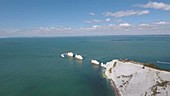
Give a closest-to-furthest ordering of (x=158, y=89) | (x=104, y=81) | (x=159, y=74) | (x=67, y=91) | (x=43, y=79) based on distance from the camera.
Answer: (x=158, y=89)
(x=159, y=74)
(x=67, y=91)
(x=104, y=81)
(x=43, y=79)

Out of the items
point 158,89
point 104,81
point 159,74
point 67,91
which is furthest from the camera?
point 104,81

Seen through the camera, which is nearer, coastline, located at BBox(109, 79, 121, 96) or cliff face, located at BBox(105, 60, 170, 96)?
cliff face, located at BBox(105, 60, 170, 96)

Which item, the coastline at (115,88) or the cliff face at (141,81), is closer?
the cliff face at (141,81)

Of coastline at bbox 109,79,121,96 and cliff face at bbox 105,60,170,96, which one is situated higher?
cliff face at bbox 105,60,170,96

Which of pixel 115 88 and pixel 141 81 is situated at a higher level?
pixel 141 81

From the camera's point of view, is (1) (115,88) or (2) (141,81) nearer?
(2) (141,81)

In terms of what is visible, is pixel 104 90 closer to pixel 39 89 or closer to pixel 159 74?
pixel 159 74

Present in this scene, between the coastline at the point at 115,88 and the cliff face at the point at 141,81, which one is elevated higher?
the cliff face at the point at 141,81

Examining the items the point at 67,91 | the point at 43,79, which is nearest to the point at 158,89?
the point at 67,91
